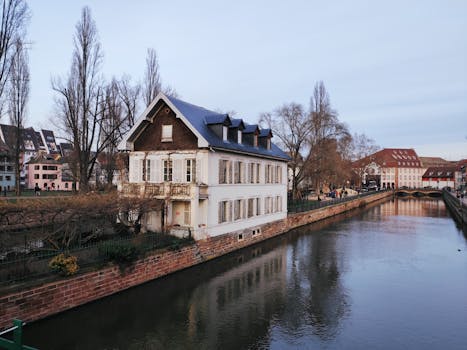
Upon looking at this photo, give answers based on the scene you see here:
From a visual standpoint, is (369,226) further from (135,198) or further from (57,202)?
(57,202)

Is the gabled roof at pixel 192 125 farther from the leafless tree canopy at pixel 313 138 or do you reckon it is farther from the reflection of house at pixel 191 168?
the leafless tree canopy at pixel 313 138

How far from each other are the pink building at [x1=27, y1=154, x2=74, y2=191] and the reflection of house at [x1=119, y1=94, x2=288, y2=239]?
2195 inches

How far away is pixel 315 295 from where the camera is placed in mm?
15508

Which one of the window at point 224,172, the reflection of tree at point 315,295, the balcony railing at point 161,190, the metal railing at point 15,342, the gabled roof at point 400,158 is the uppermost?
the gabled roof at point 400,158

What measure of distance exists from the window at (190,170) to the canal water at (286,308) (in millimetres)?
5018

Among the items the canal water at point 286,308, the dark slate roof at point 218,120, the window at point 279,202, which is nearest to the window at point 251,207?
the canal water at point 286,308

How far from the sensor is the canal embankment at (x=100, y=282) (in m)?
10.9

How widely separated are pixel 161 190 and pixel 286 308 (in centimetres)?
983

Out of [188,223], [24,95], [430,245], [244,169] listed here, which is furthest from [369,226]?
[24,95]

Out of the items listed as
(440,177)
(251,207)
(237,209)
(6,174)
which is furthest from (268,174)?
(440,177)

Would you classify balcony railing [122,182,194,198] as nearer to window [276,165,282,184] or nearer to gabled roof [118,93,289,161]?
gabled roof [118,93,289,161]

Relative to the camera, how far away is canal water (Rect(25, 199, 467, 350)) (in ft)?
36.4

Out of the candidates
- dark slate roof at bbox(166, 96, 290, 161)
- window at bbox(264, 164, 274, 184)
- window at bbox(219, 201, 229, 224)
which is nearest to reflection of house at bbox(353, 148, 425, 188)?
window at bbox(264, 164, 274, 184)

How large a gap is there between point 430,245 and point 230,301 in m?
19.8
